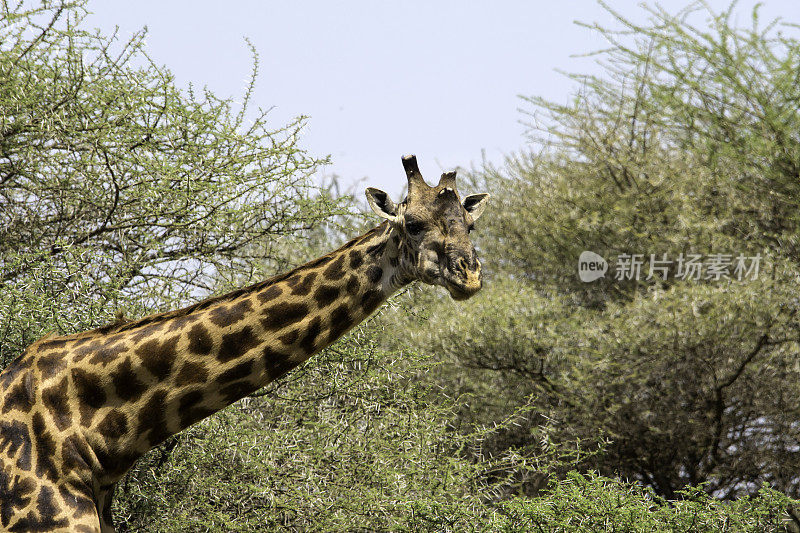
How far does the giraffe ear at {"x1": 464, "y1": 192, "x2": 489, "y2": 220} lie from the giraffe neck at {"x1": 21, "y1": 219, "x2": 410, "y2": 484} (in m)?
0.61

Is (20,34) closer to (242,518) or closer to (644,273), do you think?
(242,518)

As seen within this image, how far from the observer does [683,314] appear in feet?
51.9

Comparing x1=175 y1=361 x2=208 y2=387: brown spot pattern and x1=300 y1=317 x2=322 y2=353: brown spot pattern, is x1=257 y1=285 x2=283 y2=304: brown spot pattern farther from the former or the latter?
x1=175 y1=361 x2=208 y2=387: brown spot pattern

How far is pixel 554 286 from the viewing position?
19.4 m

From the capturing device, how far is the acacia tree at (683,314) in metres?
16.0

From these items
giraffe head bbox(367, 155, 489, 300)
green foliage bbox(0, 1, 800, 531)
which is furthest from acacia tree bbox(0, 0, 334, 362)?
giraffe head bbox(367, 155, 489, 300)

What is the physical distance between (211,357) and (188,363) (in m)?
0.13

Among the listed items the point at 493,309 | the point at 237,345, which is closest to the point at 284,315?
the point at 237,345

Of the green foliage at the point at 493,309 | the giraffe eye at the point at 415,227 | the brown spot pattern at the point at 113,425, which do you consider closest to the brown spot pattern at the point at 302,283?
the giraffe eye at the point at 415,227

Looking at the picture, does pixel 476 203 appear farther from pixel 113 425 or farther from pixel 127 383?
pixel 113 425

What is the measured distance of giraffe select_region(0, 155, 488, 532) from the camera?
5289mm

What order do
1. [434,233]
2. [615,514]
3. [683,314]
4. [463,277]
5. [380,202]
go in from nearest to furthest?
[463,277] → [434,233] → [380,202] → [615,514] → [683,314]

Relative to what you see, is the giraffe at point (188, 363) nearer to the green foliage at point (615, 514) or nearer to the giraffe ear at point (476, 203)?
the giraffe ear at point (476, 203)

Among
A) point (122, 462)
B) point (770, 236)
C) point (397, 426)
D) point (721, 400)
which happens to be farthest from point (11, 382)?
point (770, 236)
